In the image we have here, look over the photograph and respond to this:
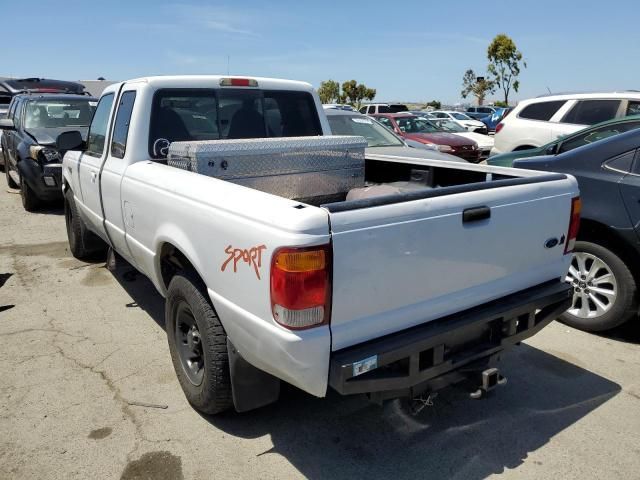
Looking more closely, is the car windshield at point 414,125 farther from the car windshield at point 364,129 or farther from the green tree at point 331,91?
the green tree at point 331,91

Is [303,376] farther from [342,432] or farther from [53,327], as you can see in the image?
[53,327]

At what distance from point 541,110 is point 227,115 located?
7.54 m

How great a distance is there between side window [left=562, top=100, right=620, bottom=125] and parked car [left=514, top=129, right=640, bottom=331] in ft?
16.8

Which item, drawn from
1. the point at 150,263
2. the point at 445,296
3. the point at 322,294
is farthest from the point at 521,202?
the point at 150,263

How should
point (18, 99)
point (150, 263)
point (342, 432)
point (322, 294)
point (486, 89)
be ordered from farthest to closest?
1. point (486, 89)
2. point (18, 99)
3. point (150, 263)
4. point (342, 432)
5. point (322, 294)

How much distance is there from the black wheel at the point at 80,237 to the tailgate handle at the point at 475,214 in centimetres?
448

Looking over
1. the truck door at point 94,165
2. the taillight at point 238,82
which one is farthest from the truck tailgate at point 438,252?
the truck door at point 94,165

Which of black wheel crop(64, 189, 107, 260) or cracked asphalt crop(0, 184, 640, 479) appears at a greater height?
black wheel crop(64, 189, 107, 260)

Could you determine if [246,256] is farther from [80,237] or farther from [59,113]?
[59,113]

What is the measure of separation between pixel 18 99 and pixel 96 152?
7.01 metres

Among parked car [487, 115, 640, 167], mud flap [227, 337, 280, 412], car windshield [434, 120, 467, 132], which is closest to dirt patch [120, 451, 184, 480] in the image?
mud flap [227, 337, 280, 412]

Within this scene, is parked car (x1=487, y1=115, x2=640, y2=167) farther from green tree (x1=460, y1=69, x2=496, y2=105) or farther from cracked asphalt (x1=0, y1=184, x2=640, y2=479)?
green tree (x1=460, y1=69, x2=496, y2=105)

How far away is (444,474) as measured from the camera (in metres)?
2.65

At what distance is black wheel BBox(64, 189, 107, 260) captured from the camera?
5.73 meters
